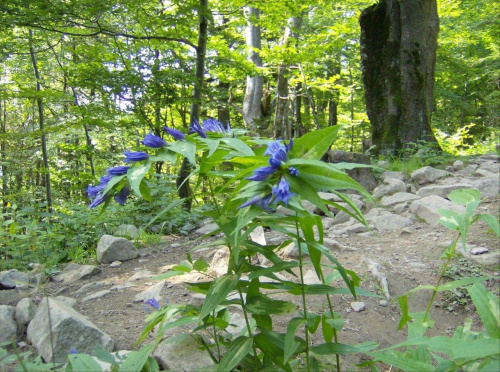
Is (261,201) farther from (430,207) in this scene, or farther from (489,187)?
(489,187)

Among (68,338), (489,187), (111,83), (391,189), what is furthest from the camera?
(391,189)

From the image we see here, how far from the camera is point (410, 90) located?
790 centimetres

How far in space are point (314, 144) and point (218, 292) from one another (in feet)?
1.64

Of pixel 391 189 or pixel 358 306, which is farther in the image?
pixel 391 189

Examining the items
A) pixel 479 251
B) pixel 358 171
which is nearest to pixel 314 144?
pixel 479 251

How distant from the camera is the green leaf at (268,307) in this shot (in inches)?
43.7

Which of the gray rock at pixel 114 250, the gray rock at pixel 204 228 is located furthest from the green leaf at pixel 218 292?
the gray rock at pixel 204 228

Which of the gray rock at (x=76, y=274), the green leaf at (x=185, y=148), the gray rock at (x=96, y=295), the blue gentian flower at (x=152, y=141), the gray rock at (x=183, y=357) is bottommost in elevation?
the gray rock at (x=76, y=274)

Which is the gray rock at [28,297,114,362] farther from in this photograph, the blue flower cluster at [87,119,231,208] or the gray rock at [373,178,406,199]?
the gray rock at [373,178,406,199]

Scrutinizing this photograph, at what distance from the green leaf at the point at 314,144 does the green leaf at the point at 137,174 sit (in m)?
0.37

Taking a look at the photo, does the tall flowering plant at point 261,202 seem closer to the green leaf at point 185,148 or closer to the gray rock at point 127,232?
the green leaf at point 185,148

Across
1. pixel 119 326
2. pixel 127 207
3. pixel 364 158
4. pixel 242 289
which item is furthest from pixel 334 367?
pixel 364 158

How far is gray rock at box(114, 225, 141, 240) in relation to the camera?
15.8 feet

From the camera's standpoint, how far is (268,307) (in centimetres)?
113
